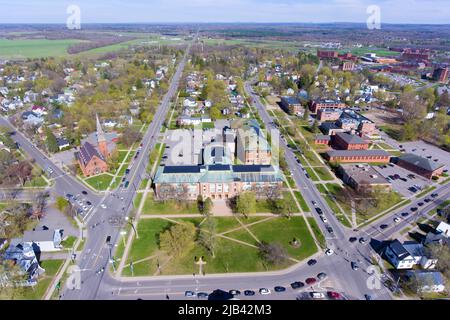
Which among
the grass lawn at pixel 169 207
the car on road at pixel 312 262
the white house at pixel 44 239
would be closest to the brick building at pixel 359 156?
the car on road at pixel 312 262

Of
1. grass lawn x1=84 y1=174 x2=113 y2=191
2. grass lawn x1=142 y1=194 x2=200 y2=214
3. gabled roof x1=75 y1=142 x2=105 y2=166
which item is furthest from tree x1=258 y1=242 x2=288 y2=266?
gabled roof x1=75 y1=142 x2=105 y2=166

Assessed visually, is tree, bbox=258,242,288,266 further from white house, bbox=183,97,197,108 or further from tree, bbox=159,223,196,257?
white house, bbox=183,97,197,108

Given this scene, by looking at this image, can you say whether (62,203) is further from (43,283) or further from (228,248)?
(228,248)

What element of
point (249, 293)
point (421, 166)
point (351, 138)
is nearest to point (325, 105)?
point (351, 138)

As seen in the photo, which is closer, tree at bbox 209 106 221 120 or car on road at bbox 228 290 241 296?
car on road at bbox 228 290 241 296

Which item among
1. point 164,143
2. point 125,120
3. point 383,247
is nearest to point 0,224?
point 164,143

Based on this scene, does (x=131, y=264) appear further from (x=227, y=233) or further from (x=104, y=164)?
(x=104, y=164)
